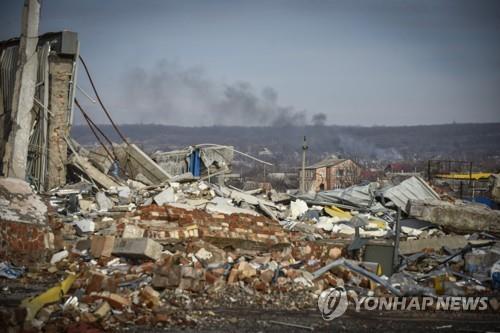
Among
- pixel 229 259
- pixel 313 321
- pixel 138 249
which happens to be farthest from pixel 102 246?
pixel 313 321

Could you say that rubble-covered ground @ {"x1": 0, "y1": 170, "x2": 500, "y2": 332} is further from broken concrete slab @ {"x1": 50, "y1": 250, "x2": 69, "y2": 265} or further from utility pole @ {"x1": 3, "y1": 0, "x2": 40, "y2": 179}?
utility pole @ {"x1": 3, "y1": 0, "x2": 40, "y2": 179}

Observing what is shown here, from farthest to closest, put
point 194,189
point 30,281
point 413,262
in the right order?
1. point 194,189
2. point 413,262
3. point 30,281

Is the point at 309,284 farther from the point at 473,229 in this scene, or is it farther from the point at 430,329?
the point at 473,229

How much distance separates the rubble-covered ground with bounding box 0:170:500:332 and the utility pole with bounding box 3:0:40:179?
1172mm

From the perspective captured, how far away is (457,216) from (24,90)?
9523 mm

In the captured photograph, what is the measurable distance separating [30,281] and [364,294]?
177 inches

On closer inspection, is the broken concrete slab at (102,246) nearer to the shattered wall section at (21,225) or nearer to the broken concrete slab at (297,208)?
the shattered wall section at (21,225)

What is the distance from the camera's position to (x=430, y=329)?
616cm

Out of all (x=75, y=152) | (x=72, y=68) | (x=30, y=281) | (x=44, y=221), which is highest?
(x=72, y=68)

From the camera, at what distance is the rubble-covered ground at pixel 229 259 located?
6.36 metres

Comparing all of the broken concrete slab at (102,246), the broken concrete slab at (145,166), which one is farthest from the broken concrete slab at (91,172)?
the broken concrete slab at (102,246)

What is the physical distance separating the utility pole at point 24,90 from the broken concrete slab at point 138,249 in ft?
15.8

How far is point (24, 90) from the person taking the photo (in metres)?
12.6

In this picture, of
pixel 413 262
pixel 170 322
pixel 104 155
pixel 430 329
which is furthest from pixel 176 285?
pixel 104 155
